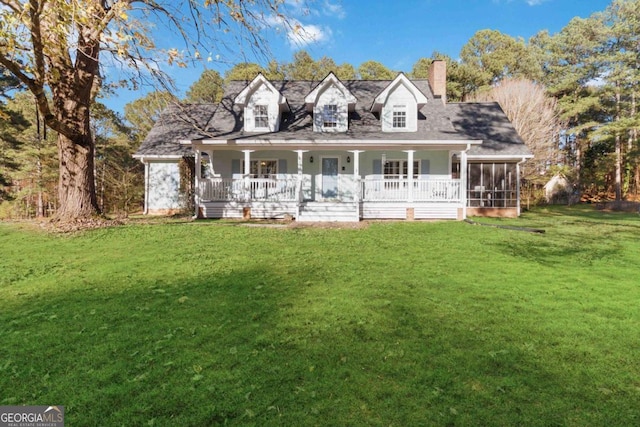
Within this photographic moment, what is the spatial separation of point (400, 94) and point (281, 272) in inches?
492

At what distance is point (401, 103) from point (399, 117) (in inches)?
25.6

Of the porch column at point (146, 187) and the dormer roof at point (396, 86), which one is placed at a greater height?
the dormer roof at point (396, 86)

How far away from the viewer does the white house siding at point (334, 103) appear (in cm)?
1596

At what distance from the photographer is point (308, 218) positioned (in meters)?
14.1

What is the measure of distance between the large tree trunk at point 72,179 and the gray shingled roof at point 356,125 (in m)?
4.51

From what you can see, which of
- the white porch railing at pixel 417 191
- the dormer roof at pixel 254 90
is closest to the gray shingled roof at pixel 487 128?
the white porch railing at pixel 417 191

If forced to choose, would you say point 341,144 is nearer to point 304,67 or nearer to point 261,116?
point 261,116

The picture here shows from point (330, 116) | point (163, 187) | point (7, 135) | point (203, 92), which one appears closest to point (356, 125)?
point (330, 116)

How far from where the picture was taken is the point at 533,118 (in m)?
27.0

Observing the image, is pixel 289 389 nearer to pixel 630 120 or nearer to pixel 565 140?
pixel 630 120

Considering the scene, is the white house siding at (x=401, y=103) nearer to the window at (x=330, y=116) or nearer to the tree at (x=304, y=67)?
the window at (x=330, y=116)

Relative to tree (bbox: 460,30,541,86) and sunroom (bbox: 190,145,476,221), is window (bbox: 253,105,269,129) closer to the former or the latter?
sunroom (bbox: 190,145,476,221)

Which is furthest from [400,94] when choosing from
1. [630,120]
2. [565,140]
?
[565,140]

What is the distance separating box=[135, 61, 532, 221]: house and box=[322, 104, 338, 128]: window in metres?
0.05
